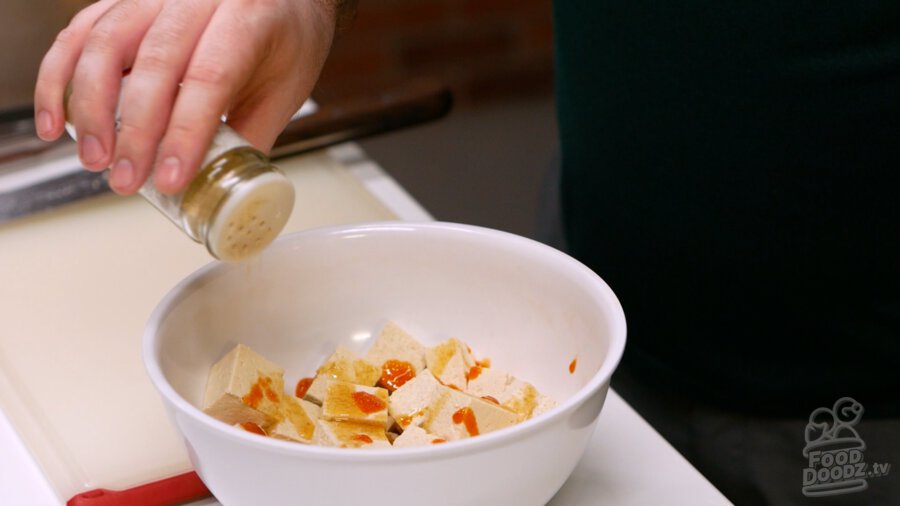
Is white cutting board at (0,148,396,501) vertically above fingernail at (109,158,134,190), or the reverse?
fingernail at (109,158,134,190)

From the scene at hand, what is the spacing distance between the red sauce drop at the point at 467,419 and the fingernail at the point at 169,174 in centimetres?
24

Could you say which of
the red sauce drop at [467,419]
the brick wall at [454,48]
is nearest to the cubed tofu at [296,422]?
the red sauce drop at [467,419]

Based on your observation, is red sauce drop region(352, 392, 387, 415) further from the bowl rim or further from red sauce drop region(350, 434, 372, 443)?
the bowl rim

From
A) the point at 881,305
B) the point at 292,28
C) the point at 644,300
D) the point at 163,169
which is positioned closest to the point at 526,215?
the point at 644,300

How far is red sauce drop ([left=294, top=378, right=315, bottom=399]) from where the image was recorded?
75 centimetres

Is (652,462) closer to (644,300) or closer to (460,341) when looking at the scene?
(460,341)

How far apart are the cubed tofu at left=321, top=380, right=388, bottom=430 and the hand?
185 millimetres

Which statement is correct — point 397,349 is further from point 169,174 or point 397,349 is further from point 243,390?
point 169,174

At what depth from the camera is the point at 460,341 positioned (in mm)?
762

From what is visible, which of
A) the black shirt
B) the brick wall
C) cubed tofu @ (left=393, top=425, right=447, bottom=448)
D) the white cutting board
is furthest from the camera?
the brick wall

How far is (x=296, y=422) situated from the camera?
68 cm

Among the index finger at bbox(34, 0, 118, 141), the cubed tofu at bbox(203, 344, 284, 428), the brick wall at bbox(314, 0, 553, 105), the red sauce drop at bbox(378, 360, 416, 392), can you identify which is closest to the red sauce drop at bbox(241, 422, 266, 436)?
the cubed tofu at bbox(203, 344, 284, 428)

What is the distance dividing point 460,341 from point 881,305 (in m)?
0.51

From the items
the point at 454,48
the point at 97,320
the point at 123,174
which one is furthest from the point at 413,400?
the point at 454,48
